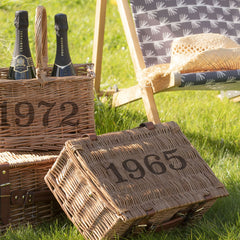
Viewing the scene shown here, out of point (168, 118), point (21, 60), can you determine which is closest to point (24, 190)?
point (21, 60)

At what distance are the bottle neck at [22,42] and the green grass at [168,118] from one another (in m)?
0.68

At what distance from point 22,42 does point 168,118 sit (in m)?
1.30

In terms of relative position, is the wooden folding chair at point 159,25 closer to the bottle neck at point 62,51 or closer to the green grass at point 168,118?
the green grass at point 168,118

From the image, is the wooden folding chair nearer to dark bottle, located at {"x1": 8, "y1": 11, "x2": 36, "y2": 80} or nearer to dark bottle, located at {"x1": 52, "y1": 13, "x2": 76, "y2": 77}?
dark bottle, located at {"x1": 52, "y1": 13, "x2": 76, "y2": 77}

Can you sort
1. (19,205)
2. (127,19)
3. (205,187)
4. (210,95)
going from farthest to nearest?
(210,95)
(127,19)
(19,205)
(205,187)

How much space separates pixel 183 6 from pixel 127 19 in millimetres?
583

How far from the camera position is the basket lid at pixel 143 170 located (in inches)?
67.4

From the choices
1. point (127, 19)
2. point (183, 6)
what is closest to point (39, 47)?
point (127, 19)

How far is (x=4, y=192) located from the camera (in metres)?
1.96

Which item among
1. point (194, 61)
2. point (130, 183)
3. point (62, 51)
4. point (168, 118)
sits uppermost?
point (62, 51)

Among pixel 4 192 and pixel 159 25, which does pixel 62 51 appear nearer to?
pixel 4 192

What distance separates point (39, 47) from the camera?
6.72 feet

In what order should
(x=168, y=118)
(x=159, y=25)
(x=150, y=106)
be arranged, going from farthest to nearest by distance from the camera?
(x=168, y=118) < (x=159, y=25) < (x=150, y=106)

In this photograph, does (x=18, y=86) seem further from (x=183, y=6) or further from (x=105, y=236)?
(x=183, y=6)
